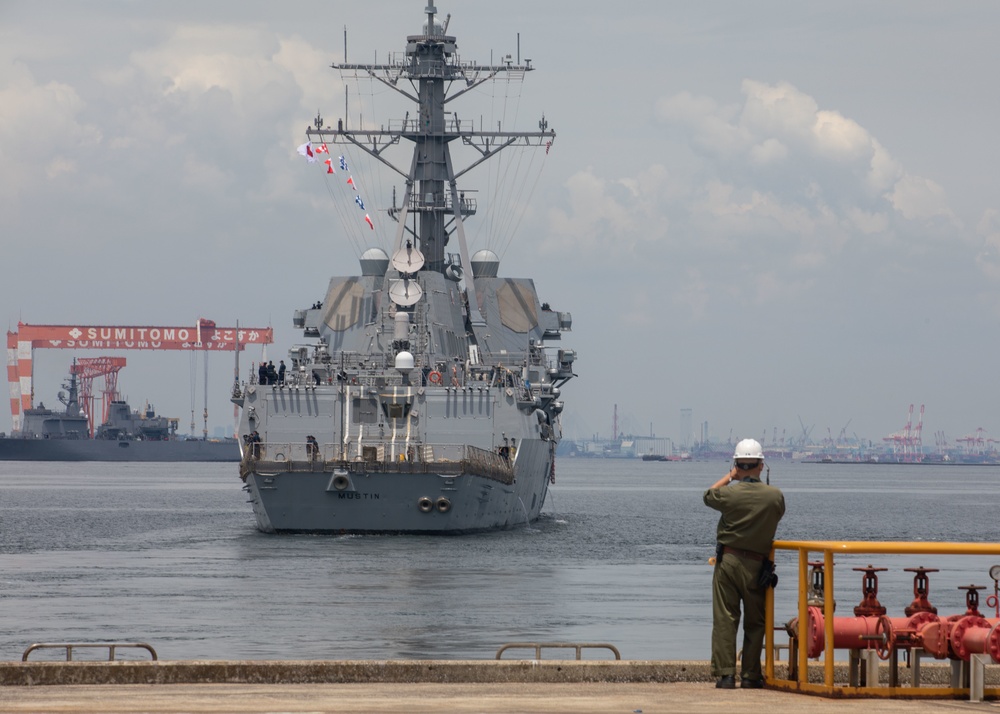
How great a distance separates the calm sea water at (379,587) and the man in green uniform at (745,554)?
843cm

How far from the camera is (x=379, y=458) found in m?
37.9

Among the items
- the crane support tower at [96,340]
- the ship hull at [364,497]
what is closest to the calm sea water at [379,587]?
the ship hull at [364,497]

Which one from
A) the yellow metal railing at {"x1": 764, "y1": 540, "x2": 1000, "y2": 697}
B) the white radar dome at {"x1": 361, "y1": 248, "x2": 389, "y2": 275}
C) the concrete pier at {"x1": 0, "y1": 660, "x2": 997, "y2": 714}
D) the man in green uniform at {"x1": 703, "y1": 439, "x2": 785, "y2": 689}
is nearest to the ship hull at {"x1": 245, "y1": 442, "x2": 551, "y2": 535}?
the white radar dome at {"x1": 361, "y1": 248, "x2": 389, "y2": 275}

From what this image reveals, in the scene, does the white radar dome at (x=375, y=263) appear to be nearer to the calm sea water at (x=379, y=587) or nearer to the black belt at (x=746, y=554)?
the calm sea water at (x=379, y=587)

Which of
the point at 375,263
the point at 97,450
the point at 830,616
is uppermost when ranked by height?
the point at 375,263

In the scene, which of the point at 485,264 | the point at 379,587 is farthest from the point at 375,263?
the point at 379,587

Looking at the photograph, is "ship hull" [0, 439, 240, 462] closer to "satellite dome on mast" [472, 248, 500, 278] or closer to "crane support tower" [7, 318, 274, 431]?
"crane support tower" [7, 318, 274, 431]

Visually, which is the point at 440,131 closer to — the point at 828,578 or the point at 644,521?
the point at 644,521

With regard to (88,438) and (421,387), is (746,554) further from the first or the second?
(88,438)

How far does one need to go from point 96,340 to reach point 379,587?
134m

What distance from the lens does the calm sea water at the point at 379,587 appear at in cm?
2059

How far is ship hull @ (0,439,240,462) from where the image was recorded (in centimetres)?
15862

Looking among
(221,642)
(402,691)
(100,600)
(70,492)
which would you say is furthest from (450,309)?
(70,492)

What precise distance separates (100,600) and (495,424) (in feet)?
53.2
